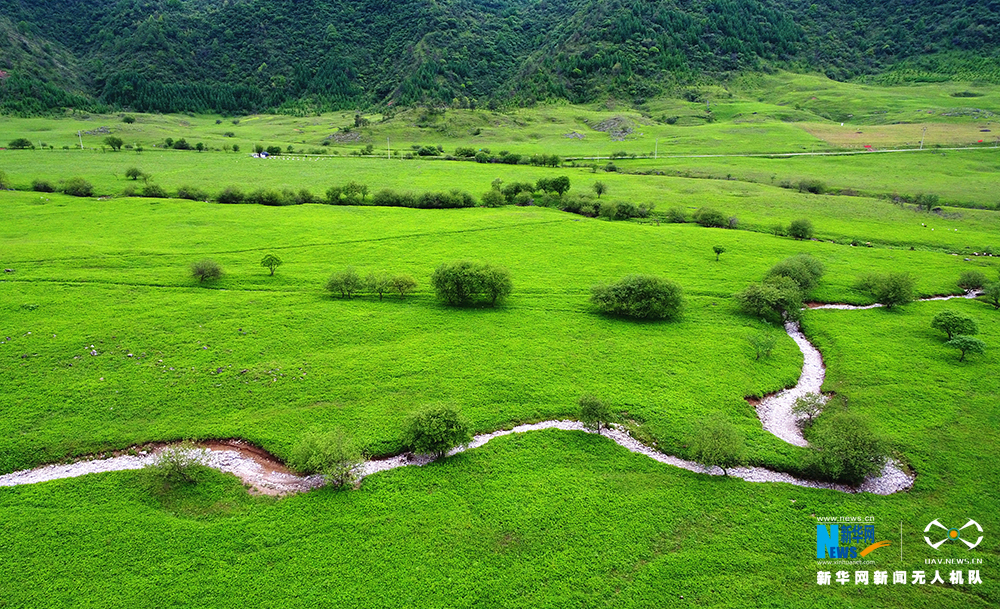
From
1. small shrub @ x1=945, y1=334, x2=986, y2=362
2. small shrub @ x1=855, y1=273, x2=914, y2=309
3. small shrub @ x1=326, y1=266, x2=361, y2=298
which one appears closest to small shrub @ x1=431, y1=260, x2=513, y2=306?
small shrub @ x1=326, y1=266, x2=361, y2=298

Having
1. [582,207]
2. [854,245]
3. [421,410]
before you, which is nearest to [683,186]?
[582,207]

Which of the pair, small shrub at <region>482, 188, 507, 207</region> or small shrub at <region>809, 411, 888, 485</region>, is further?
small shrub at <region>482, 188, 507, 207</region>

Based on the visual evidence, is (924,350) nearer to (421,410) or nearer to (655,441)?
(655,441)

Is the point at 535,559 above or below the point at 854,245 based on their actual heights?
below

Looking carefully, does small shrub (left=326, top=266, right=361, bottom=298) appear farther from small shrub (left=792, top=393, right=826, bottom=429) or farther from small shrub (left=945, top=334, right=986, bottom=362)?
small shrub (left=945, top=334, right=986, bottom=362)

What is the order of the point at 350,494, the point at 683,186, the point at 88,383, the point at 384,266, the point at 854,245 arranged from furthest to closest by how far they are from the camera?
the point at 683,186 < the point at 854,245 < the point at 384,266 < the point at 88,383 < the point at 350,494

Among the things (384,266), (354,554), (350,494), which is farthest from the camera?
(384,266)

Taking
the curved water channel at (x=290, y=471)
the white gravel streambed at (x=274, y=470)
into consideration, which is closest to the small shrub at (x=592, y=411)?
the curved water channel at (x=290, y=471)
